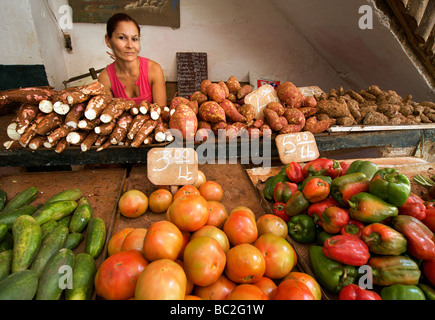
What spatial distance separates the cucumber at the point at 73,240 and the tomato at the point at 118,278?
1.50ft

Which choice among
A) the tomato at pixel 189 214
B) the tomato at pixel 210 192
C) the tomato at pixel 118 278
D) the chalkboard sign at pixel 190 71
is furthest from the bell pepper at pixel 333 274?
the chalkboard sign at pixel 190 71

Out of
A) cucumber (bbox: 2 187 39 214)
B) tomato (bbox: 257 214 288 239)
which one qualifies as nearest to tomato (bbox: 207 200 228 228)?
tomato (bbox: 257 214 288 239)

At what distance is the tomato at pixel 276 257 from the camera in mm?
1139

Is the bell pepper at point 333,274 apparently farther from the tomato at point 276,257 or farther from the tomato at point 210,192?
the tomato at point 210,192

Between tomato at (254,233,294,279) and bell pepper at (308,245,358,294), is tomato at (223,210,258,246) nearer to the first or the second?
tomato at (254,233,294,279)

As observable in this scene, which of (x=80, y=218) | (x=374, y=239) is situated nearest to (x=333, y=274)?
(x=374, y=239)

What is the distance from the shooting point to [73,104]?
184cm

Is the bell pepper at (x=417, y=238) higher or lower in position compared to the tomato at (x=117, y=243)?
higher

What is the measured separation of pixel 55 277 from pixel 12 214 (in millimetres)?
701

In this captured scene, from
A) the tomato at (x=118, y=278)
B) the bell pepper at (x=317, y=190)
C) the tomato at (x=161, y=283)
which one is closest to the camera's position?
the tomato at (x=161, y=283)

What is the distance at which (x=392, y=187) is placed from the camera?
116 centimetres

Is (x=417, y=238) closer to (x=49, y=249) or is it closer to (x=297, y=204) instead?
(x=297, y=204)

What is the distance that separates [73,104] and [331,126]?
259 cm
